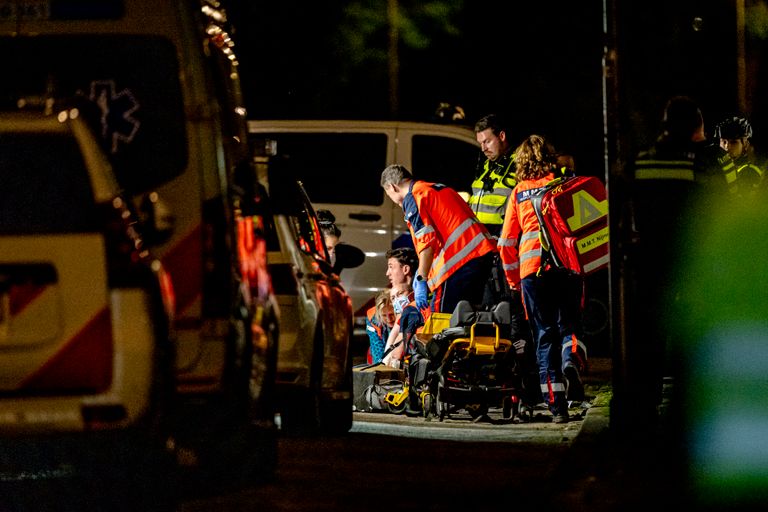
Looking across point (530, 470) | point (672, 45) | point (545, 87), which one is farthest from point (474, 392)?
point (672, 45)

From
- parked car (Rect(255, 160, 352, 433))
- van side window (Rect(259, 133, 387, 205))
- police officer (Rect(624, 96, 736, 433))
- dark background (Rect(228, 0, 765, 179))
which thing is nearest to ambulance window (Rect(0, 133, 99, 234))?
parked car (Rect(255, 160, 352, 433))

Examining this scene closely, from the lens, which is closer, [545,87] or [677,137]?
[677,137]

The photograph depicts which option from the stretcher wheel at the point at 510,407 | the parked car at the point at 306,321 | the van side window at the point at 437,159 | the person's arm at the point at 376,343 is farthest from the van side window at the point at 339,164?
the parked car at the point at 306,321

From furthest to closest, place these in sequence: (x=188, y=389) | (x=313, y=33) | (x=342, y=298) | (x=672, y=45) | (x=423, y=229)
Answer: (x=672, y=45)
(x=313, y=33)
(x=423, y=229)
(x=342, y=298)
(x=188, y=389)

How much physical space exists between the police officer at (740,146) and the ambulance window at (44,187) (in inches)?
279

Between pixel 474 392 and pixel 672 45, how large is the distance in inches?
1057

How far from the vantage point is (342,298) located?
11109 millimetres

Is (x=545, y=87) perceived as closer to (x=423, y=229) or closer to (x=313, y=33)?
(x=313, y=33)

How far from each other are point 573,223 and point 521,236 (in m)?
0.46

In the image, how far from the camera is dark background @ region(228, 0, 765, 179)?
1180 inches

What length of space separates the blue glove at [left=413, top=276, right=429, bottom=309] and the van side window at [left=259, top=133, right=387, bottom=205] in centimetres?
358

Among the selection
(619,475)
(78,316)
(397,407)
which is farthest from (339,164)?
(78,316)

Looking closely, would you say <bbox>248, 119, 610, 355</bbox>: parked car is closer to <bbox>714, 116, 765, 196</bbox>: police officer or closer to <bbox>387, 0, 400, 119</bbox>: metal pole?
<bbox>714, 116, 765, 196</bbox>: police officer

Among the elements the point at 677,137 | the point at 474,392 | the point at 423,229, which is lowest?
the point at 474,392
